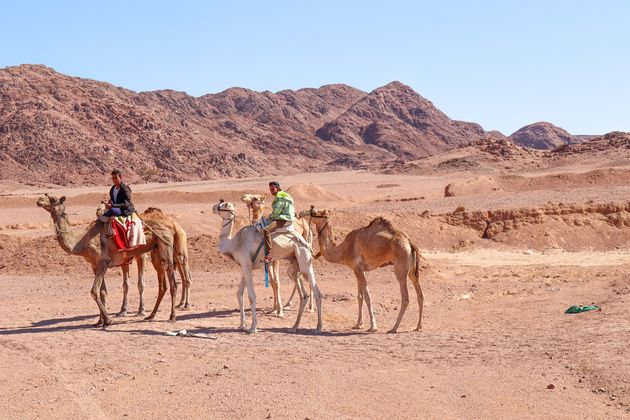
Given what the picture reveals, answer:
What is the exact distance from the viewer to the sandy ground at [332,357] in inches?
361

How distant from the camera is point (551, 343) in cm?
1230

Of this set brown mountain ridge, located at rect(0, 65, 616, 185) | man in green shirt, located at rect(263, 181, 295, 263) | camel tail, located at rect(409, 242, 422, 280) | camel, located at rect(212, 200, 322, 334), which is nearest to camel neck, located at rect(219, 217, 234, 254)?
camel, located at rect(212, 200, 322, 334)

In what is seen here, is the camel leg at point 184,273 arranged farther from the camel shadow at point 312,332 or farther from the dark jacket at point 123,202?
the camel shadow at point 312,332

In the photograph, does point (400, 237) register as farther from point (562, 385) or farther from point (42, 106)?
point (42, 106)

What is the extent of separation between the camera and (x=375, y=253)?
46.7 feet

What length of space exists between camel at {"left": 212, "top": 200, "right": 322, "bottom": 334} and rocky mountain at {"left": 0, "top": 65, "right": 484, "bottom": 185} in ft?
297

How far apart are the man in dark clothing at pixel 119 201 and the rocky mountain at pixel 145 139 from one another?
89836 mm

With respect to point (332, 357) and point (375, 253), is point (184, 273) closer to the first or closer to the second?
point (375, 253)

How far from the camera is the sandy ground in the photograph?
916 cm

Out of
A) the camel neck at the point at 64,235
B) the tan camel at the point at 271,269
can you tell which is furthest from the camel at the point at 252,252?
the camel neck at the point at 64,235

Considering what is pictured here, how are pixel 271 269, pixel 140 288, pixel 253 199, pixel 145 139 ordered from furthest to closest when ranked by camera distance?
pixel 145 139
pixel 271 269
pixel 140 288
pixel 253 199

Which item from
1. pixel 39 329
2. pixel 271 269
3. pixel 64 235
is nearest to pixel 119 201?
pixel 64 235

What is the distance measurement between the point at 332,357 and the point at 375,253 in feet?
10.7

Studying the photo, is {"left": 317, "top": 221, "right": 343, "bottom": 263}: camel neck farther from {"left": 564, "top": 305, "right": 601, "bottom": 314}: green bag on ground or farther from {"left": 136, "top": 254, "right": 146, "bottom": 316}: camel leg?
{"left": 564, "top": 305, "right": 601, "bottom": 314}: green bag on ground
